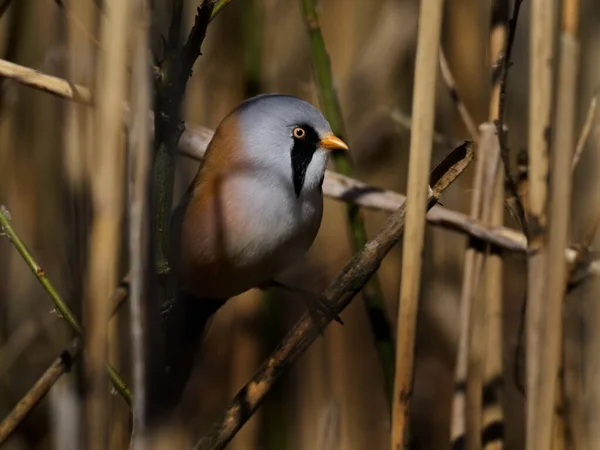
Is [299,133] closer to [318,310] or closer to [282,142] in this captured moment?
[282,142]

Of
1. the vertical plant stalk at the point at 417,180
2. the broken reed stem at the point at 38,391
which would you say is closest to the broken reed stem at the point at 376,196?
the broken reed stem at the point at 38,391

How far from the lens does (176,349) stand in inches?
64.7

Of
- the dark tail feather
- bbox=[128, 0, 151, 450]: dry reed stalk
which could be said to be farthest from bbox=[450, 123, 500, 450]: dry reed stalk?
bbox=[128, 0, 151, 450]: dry reed stalk

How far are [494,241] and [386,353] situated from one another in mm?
315

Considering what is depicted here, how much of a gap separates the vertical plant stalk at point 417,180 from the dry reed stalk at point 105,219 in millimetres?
383

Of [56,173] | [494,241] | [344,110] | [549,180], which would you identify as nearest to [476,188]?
[494,241]

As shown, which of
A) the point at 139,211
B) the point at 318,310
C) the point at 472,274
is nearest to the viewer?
the point at 139,211

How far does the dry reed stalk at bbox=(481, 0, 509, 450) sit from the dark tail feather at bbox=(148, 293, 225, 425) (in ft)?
1.89

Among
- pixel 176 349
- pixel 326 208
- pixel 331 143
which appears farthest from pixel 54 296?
pixel 326 208

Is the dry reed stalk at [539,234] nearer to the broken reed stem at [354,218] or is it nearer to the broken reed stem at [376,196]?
the broken reed stem at [376,196]

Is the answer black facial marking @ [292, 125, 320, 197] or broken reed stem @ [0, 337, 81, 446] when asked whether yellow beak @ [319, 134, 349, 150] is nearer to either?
black facial marking @ [292, 125, 320, 197]

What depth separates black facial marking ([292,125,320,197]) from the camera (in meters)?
1.70

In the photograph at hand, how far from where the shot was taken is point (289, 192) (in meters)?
1.68

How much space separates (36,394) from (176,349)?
13.3 inches
